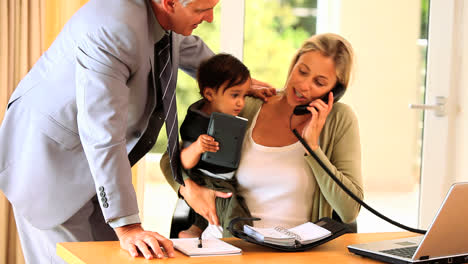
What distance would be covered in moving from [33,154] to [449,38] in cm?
199

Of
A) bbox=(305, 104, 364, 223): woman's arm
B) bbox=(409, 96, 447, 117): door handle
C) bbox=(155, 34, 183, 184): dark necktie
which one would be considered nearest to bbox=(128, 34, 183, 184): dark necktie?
bbox=(155, 34, 183, 184): dark necktie

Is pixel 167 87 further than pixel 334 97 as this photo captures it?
No

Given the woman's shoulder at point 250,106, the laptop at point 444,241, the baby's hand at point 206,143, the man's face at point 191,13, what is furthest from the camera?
the woman's shoulder at point 250,106

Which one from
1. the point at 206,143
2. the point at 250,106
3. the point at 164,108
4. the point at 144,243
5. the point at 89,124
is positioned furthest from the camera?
the point at 250,106

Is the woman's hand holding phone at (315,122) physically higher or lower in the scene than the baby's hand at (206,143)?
higher

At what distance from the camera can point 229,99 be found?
1916 mm

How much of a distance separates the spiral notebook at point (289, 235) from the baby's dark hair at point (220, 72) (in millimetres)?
582

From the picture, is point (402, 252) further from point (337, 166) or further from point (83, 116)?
point (83, 116)

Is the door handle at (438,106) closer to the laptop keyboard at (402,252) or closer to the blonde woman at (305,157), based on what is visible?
the blonde woman at (305,157)

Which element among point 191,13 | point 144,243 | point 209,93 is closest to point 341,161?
point 209,93

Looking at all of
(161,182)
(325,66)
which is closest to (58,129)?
(325,66)

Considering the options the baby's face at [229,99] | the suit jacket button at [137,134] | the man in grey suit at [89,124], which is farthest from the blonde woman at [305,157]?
the man in grey suit at [89,124]

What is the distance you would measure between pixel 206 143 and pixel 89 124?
497mm

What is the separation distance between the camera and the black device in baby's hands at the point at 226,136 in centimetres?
181
